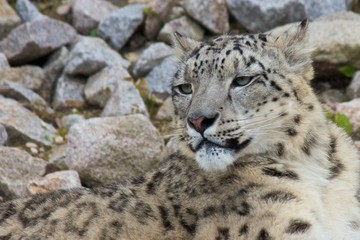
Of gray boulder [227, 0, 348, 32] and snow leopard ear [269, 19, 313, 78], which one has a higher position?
snow leopard ear [269, 19, 313, 78]

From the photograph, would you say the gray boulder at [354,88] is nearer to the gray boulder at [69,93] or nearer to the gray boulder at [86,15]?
the gray boulder at [69,93]

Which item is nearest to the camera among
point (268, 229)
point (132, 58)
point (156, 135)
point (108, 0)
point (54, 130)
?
point (268, 229)

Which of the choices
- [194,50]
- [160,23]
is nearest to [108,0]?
[160,23]

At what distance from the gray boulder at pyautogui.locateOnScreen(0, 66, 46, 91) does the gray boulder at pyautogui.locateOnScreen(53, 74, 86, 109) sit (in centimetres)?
28

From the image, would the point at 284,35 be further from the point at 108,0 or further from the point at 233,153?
the point at 108,0

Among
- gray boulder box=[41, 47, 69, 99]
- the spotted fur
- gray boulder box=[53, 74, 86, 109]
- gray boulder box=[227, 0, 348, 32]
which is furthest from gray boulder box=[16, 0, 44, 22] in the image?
the spotted fur

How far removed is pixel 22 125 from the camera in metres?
9.81

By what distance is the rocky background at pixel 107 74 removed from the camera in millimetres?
8711

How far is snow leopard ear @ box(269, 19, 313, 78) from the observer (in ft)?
19.1

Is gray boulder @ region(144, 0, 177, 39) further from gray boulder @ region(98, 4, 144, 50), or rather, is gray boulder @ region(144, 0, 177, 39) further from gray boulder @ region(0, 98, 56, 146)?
gray boulder @ region(0, 98, 56, 146)

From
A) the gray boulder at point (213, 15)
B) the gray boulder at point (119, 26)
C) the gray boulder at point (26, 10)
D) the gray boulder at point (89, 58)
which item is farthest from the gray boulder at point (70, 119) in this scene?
the gray boulder at point (213, 15)

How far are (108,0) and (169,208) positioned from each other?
7720 mm

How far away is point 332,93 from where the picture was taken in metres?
10.5

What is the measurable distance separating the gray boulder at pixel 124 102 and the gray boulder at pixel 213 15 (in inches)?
74.8
